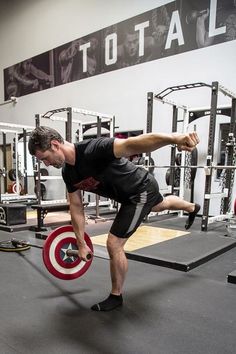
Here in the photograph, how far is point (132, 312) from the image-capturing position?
1774 mm

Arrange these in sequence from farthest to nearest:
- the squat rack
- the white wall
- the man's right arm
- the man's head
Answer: the white wall < the squat rack < the man's right arm < the man's head

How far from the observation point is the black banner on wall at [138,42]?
16.4 feet

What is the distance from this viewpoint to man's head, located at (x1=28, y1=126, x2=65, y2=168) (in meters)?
1.63

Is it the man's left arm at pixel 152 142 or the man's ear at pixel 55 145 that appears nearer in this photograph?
the man's left arm at pixel 152 142

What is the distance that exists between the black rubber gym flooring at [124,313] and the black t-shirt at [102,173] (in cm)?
71

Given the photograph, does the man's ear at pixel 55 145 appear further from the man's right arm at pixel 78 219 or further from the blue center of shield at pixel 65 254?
the blue center of shield at pixel 65 254

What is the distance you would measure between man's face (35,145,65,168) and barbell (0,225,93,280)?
20.5 inches

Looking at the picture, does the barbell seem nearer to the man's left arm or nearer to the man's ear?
the man's ear

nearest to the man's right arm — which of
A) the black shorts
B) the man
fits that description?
the man

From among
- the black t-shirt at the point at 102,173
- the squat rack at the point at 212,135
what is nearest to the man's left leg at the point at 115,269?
the black t-shirt at the point at 102,173

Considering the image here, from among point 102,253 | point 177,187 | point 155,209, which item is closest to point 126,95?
point 177,187

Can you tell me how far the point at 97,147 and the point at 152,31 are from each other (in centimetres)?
502

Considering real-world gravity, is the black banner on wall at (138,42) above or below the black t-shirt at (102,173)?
above

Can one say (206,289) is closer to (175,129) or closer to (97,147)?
(97,147)
